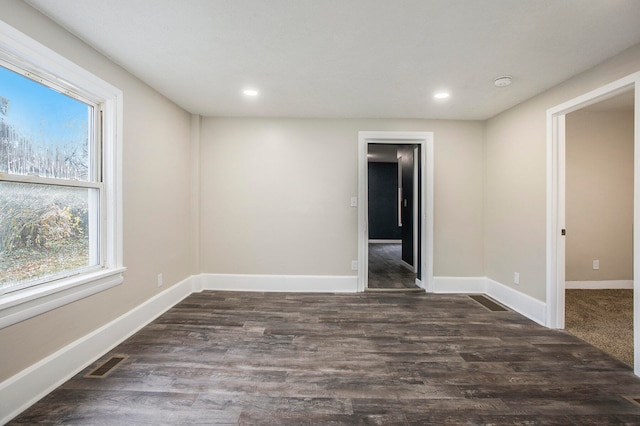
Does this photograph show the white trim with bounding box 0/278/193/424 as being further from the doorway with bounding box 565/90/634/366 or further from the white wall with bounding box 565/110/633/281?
the white wall with bounding box 565/110/633/281

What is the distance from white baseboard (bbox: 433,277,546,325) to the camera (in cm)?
281

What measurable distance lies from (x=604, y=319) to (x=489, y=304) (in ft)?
3.34

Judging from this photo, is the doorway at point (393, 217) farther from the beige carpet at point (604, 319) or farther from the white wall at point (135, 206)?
the white wall at point (135, 206)

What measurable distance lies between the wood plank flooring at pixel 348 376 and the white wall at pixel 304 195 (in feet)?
3.08

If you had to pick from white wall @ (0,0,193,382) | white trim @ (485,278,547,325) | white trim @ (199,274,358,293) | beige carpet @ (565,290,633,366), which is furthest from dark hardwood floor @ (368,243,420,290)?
white wall @ (0,0,193,382)

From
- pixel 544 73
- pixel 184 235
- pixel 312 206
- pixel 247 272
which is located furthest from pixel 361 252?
pixel 544 73

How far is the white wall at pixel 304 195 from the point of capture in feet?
12.0

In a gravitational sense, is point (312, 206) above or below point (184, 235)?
above

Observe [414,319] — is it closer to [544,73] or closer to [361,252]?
[361,252]

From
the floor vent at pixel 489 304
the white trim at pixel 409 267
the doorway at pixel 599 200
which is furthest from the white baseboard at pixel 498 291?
the doorway at pixel 599 200

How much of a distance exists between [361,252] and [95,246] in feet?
9.24

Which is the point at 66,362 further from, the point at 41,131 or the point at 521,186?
the point at 521,186

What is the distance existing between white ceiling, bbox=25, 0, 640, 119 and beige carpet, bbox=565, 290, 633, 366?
2.34 metres

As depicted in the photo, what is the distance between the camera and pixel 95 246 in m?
2.22
